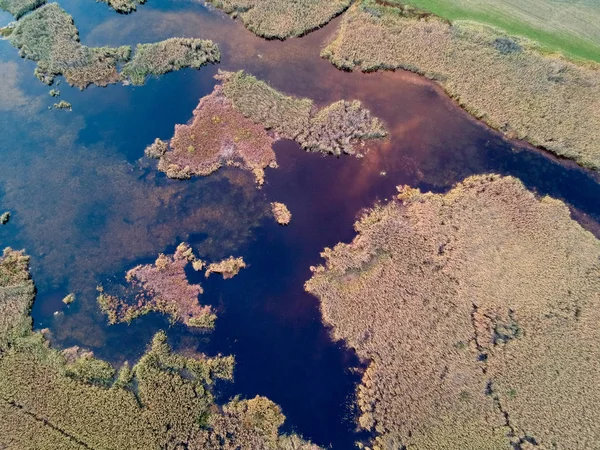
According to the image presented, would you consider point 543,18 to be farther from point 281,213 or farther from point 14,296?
point 14,296

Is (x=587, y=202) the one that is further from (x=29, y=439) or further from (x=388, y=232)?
(x=29, y=439)

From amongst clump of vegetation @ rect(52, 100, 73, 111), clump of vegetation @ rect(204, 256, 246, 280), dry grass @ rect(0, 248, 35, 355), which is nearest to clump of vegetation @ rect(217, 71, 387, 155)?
clump of vegetation @ rect(204, 256, 246, 280)

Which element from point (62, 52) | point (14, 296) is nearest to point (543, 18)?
point (62, 52)

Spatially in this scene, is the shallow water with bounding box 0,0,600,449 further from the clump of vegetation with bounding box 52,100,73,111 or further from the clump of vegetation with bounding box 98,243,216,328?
the clump of vegetation with bounding box 98,243,216,328

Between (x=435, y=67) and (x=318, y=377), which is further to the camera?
(x=435, y=67)

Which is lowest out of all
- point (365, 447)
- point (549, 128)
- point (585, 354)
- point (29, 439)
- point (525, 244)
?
point (29, 439)

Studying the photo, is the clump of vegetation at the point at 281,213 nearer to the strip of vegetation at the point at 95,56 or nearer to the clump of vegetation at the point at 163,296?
the clump of vegetation at the point at 163,296

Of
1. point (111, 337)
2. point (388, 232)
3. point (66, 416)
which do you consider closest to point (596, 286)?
point (388, 232)
